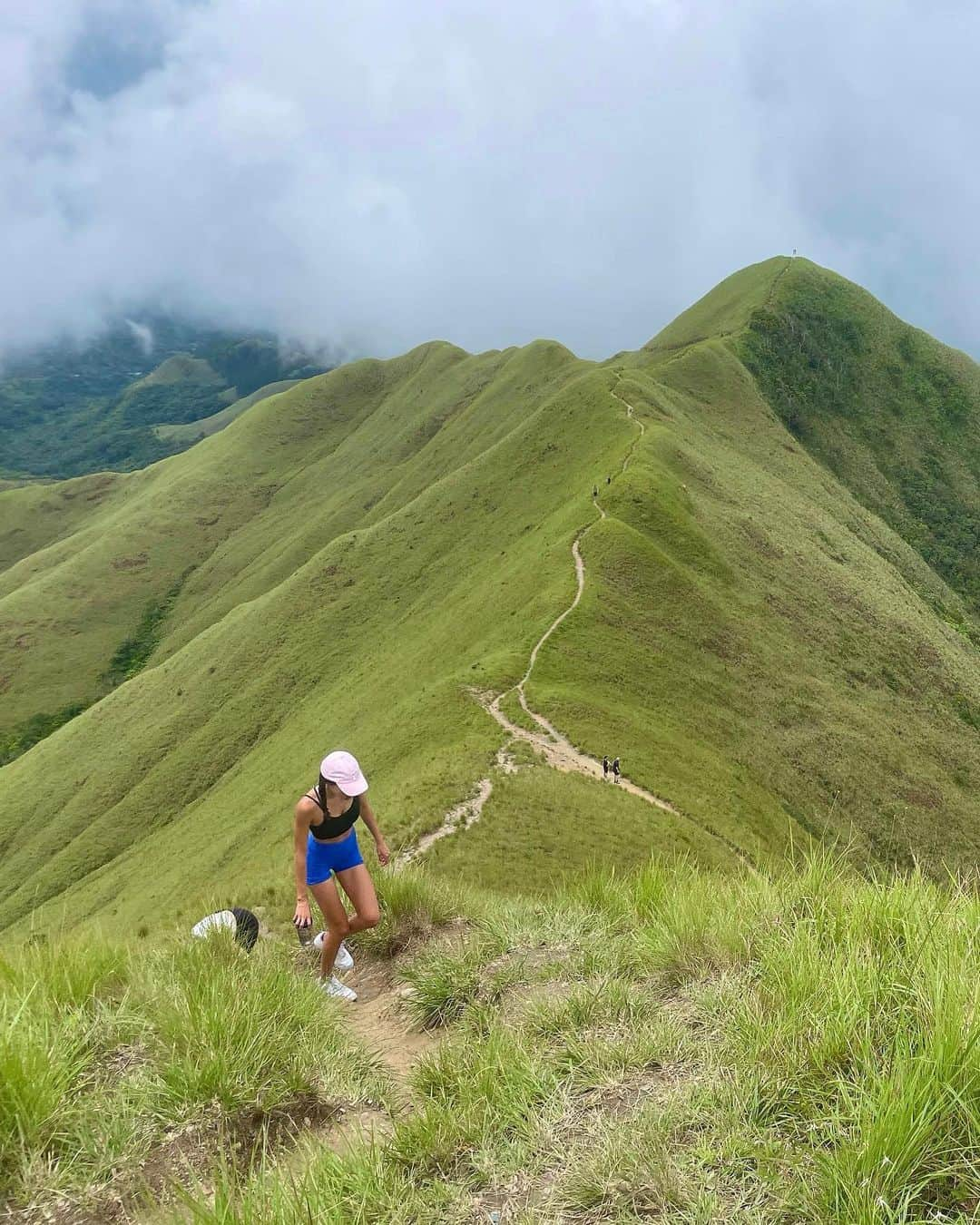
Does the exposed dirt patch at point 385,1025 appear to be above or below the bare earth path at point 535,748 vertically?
above

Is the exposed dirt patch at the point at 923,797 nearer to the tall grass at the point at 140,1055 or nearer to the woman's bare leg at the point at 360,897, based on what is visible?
the woman's bare leg at the point at 360,897

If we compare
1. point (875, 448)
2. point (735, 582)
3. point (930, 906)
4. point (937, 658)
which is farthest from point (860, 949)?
point (875, 448)

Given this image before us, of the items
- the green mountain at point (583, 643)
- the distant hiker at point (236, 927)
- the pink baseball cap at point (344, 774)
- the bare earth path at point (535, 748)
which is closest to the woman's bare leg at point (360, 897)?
the pink baseball cap at point (344, 774)

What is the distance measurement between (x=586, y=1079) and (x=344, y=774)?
12.4 feet

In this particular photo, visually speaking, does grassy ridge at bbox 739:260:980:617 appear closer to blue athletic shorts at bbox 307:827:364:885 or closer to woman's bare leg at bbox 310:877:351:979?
Answer: blue athletic shorts at bbox 307:827:364:885

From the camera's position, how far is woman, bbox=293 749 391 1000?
6.52 meters

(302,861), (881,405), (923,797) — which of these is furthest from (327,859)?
(881,405)

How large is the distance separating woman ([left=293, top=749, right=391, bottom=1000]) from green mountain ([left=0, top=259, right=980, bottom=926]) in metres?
3.96

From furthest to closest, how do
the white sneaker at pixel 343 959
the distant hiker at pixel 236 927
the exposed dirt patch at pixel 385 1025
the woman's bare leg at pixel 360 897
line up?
the white sneaker at pixel 343 959 → the woman's bare leg at pixel 360 897 → the distant hiker at pixel 236 927 → the exposed dirt patch at pixel 385 1025

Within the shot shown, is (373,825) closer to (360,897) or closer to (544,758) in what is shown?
(360,897)

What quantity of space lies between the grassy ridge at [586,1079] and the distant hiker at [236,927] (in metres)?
0.55

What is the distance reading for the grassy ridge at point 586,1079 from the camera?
2.60 metres

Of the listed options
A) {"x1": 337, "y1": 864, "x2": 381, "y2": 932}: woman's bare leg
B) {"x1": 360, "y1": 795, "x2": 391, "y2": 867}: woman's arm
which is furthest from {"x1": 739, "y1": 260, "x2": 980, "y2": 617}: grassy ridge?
{"x1": 337, "y1": 864, "x2": 381, "y2": 932}: woman's bare leg

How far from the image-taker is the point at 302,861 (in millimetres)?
6590
